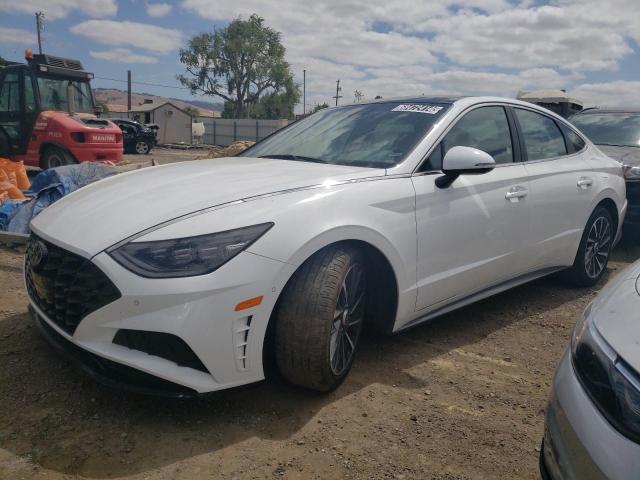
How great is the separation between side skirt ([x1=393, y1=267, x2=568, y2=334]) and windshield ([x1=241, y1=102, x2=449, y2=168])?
0.88 meters

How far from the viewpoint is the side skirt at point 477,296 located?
2.92m

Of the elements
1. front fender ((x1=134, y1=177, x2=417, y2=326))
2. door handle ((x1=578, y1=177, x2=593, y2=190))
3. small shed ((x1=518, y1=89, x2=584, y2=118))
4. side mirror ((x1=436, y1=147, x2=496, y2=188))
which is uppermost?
small shed ((x1=518, y1=89, x2=584, y2=118))

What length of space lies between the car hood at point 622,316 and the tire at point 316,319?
1050 mm

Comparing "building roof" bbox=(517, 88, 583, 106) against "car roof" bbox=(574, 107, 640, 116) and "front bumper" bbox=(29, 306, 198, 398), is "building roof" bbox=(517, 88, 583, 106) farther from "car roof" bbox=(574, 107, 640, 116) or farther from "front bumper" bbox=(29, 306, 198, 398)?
"front bumper" bbox=(29, 306, 198, 398)

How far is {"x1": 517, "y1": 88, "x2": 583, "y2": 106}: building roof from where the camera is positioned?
18.9 meters

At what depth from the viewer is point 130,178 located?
113 inches

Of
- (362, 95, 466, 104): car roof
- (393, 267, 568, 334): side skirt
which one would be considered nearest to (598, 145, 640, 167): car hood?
(393, 267, 568, 334): side skirt

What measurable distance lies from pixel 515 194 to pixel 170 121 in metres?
35.0

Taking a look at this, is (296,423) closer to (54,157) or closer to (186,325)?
(186,325)

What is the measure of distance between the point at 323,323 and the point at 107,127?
32.8 feet

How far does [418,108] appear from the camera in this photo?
323cm

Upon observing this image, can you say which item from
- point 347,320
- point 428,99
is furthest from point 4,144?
point 347,320

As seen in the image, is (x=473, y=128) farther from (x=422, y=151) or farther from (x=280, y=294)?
(x=280, y=294)

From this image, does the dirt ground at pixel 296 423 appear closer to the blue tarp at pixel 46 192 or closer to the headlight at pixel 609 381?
the headlight at pixel 609 381
